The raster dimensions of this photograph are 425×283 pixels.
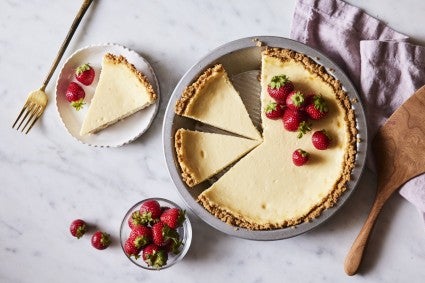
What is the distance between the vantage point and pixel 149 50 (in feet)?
8.91

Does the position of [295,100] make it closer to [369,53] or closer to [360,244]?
[369,53]

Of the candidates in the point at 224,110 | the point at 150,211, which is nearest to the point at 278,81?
the point at 224,110

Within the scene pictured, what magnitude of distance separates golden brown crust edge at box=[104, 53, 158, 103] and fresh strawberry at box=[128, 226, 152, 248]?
528 mm

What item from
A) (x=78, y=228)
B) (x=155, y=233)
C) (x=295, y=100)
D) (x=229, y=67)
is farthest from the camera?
(x=78, y=228)

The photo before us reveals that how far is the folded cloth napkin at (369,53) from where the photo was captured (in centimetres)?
251

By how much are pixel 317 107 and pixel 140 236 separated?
86cm

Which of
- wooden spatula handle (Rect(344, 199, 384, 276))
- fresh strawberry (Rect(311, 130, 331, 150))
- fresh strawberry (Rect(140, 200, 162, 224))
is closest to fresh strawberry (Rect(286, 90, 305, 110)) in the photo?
fresh strawberry (Rect(311, 130, 331, 150))

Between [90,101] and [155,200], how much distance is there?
52 cm

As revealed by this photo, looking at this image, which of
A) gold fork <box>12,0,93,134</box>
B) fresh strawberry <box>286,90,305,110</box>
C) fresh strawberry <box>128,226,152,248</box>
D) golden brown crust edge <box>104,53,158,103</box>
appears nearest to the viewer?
fresh strawberry <box>286,90,305,110</box>

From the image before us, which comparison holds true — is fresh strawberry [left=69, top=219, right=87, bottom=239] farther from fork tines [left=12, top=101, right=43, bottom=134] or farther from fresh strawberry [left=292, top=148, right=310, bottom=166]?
fresh strawberry [left=292, top=148, right=310, bottom=166]

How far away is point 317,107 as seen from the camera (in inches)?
93.7

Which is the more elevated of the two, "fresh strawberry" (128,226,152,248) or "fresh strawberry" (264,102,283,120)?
"fresh strawberry" (264,102,283,120)

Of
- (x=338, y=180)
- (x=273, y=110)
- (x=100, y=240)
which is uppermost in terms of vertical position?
(x=273, y=110)

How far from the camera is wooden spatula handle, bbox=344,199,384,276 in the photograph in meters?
2.54
